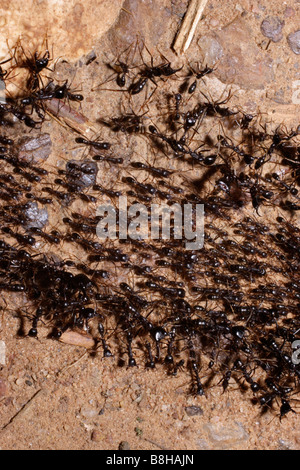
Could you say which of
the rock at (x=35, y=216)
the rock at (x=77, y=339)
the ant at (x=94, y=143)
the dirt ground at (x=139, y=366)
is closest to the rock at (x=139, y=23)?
the dirt ground at (x=139, y=366)

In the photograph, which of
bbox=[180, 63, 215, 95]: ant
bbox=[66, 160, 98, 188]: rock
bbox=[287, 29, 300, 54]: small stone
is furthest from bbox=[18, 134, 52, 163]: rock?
bbox=[287, 29, 300, 54]: small stone

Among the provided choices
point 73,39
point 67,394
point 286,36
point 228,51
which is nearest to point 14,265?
point 67,394

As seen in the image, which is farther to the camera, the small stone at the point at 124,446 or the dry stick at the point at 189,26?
the dry stick at the point at 189,26

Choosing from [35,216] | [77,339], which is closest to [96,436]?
[77,339]

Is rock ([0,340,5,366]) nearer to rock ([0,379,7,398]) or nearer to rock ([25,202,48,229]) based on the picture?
rock ([0,379,7,398])

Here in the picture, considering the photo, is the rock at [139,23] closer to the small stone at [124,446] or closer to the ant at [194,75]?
the ant at [194,75]

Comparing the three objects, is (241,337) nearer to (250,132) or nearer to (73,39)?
(250,132)

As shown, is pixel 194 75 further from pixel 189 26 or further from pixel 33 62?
pixel 33 62
